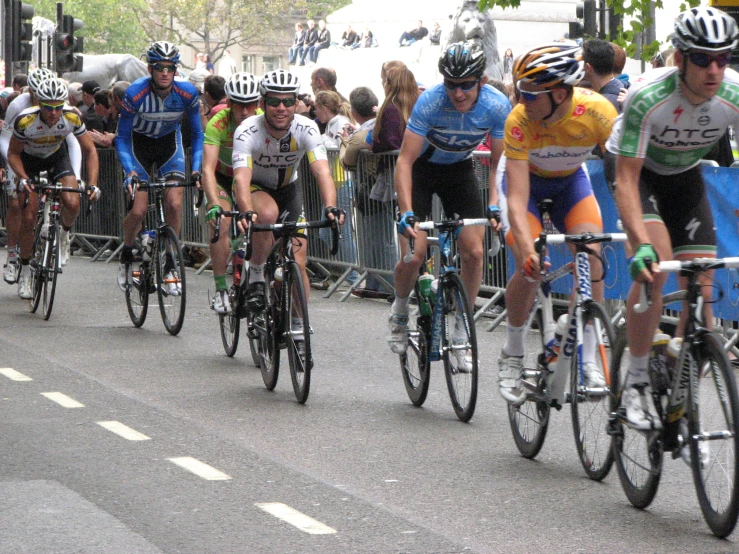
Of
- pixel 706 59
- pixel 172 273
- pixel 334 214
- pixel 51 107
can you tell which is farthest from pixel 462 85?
pixel 51 107

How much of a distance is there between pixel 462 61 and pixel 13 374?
12.9 ft

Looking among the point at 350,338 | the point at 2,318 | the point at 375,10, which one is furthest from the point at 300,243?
the point at 375,10

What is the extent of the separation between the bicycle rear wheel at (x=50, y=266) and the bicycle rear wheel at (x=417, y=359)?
475 centimetres

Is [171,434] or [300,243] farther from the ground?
[300,243]

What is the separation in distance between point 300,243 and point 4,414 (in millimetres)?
2037

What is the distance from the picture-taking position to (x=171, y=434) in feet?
25.2

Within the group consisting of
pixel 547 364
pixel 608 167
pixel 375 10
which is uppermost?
pixel 375 10

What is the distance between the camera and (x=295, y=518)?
5887 mm

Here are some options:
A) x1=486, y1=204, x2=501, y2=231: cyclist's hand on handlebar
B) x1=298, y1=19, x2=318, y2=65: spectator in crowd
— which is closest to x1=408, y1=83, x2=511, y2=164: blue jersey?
x1=486, y1=204, x2=501, y2=231: cyclist's hand on handlebar

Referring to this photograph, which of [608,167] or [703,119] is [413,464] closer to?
[703,119]

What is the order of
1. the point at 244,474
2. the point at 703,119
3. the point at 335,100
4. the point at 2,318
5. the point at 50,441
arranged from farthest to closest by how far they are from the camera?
the point at 335,100
the point at 2,318
the point at 50,441
the point at 244,474
the point at 703,119

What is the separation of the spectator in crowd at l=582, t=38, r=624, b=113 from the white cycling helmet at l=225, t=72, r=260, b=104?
8.26 ft

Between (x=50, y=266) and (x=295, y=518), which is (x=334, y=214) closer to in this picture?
(x=295, y=518)

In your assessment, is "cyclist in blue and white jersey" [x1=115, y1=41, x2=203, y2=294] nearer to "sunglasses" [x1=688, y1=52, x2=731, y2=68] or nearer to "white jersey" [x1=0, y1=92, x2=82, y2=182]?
"white jersey" [x1=0, y1=92, x2=82, y2=182]
